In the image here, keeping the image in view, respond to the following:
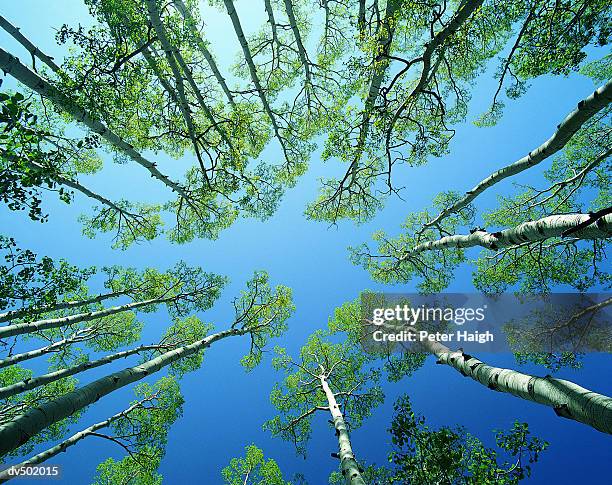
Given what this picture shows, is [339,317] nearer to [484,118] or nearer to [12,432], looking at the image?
[484,118]

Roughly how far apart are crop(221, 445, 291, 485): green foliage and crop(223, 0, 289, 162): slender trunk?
35.7 ft

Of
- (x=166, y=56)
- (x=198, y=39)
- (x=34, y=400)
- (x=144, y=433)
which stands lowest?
(x=144, y=433)

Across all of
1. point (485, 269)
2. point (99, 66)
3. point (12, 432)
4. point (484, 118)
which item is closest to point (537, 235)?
point (485, 269)

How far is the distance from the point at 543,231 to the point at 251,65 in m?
9.10

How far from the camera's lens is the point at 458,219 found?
1088 cm

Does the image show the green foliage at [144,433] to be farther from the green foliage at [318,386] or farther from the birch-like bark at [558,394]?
the birch-like bark at [558,394]

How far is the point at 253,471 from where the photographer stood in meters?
10.1

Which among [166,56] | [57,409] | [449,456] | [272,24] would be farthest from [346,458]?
[272,24]

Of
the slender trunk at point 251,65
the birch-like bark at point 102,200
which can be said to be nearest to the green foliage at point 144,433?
the birch-like bark at point 102,200

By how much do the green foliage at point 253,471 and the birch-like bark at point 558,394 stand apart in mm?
7864

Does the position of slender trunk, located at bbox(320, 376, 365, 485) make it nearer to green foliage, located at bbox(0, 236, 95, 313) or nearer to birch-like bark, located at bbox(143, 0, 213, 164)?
green foliage, located at bbox(0, 236, 95, 313)

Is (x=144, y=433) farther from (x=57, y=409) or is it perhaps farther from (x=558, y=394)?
(x=558, y=394)

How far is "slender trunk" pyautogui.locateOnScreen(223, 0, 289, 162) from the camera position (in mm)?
7562

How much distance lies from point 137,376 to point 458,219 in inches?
431
